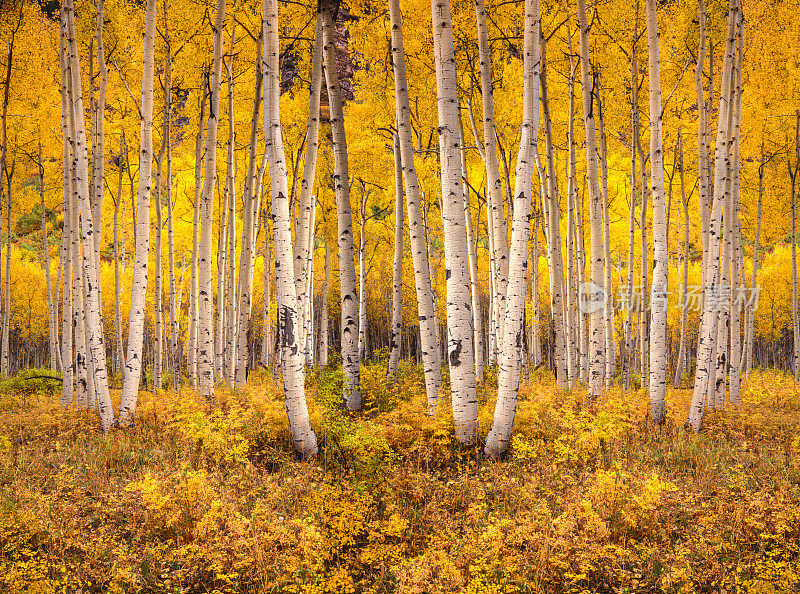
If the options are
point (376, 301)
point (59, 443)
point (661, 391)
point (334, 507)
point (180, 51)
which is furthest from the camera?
point (376, 301)

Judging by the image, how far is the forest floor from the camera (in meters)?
3.92

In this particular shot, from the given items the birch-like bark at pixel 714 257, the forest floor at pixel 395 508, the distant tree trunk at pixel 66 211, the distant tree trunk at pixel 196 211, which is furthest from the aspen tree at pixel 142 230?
the birch-like bark at pixel 714 257

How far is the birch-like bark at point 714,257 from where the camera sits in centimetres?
766

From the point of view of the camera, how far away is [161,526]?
4.54 metres

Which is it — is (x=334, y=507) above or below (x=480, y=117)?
below

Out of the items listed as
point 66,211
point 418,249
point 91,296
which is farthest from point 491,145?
point 66,211

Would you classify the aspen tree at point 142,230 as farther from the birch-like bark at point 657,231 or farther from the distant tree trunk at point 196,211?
the birch-like bark at point 657,231

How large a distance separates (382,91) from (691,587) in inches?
433

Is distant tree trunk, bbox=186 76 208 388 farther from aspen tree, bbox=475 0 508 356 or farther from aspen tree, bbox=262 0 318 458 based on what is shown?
aspen tree, bbox=475 0 508 356

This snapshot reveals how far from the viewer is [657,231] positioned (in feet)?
25.2

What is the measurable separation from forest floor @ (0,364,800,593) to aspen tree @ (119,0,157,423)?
723 mm

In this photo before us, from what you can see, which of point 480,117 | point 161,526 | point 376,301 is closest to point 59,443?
point 161,526

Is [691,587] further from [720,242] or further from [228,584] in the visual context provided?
[720,242]

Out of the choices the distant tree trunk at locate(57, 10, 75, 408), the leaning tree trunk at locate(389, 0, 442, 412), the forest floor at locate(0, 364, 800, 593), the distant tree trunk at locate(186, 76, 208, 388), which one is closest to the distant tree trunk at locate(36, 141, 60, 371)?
the distant tree trunk at locate(57, 10, 75, 408)
